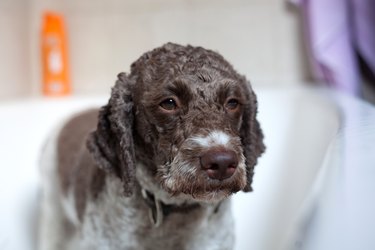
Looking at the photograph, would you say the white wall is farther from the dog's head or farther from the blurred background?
the dog's head

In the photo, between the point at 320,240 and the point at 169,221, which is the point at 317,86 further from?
the point at 320,240

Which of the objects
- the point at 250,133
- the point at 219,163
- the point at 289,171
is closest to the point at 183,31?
the point at 289,171

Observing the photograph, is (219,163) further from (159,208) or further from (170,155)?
(159,208)

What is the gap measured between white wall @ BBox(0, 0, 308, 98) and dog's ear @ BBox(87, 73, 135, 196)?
110 cm

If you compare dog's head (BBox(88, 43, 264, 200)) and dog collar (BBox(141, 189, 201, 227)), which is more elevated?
dog's head (BBox(88, 43, 264, 200))

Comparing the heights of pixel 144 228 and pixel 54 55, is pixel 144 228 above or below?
below

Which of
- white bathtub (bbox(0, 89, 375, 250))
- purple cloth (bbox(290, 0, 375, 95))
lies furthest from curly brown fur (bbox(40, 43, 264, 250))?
purple cloth (bbox(290, 0, 375, 95))

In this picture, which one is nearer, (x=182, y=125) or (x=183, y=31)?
(x=182, y=125)

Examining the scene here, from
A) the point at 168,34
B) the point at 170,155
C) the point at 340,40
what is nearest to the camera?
the point at 170,155

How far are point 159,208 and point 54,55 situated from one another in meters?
1.31

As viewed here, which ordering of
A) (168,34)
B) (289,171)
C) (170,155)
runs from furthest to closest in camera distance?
(168,34)
(289,171)
(170,155)

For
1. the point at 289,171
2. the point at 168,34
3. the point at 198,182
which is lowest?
the point at 289,171

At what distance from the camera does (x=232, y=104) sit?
855 mm

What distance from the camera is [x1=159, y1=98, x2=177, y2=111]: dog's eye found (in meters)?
0.82
